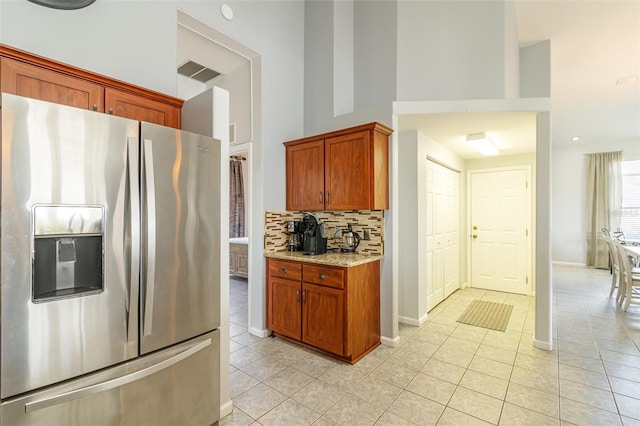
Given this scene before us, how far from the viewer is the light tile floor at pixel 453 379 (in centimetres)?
207

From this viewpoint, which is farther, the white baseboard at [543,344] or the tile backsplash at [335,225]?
the tile backsplash at [335,225]

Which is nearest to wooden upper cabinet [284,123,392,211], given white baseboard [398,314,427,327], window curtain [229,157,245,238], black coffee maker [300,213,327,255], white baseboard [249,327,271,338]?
black coffee maker [300,213,327,255]

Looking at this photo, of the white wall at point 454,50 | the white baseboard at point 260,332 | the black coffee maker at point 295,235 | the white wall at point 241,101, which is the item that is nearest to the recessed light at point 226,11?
the white wall at point 241,101

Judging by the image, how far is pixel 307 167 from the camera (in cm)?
349

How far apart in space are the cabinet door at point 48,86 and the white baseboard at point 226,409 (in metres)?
2.10

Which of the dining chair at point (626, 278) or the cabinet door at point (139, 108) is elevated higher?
the cabinet door at point (139, 108)

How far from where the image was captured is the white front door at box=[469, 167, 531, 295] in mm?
4910

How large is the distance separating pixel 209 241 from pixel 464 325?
10.7 ft

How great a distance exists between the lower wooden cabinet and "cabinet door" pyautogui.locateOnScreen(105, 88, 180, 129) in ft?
5.69

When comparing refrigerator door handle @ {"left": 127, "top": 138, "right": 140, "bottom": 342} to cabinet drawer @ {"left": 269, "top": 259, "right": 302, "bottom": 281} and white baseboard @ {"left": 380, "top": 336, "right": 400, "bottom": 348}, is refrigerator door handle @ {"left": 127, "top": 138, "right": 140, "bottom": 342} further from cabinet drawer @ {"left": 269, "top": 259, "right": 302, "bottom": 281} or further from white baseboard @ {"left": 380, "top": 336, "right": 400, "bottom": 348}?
white baseboard @ {"left": 380, "top": 336, "right": 400, "bottom": 348}

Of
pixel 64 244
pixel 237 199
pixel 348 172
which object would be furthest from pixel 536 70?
pixel 237 199

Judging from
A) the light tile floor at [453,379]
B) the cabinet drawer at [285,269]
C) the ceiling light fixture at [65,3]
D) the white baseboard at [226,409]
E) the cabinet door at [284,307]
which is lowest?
the light tile floor at [453,379]

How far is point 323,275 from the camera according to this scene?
287cm

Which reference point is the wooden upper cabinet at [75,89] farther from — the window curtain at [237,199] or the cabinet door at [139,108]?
the window curtain at [237,199]
